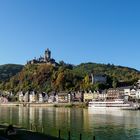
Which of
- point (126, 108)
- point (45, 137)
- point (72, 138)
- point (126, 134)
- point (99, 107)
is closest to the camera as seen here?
point (45, 137)

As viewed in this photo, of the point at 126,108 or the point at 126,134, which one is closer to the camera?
the point at 126,134

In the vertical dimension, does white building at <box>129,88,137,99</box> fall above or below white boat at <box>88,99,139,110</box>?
above

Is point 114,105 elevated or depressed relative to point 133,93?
depressed

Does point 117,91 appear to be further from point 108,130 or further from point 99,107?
point 108,130

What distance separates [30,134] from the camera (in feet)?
145

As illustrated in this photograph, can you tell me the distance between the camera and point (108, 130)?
63.8 m

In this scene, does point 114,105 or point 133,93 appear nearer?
point 114,105

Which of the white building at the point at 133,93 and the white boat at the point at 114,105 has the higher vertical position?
the white building at the point at 133,93

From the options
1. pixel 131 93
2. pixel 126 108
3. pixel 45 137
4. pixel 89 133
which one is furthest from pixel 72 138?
pixel 131 93

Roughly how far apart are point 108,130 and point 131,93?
423 ft

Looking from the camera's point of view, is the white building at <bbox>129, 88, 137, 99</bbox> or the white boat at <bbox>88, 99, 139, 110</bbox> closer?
the white boat at <bbox>88, 99, 139, 110</bbox>

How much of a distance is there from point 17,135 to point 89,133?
2138 cm

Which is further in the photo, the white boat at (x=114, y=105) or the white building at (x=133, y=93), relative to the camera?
the white building at (x=133, y=93)

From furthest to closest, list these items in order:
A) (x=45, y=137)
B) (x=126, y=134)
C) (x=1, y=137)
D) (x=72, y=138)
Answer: (x=126, y=134) → (x=72, y=138) → (x=45, y=137) → (x=1, y=137)
